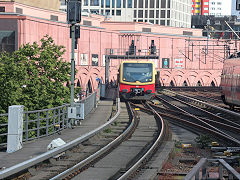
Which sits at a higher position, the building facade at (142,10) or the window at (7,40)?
the building facade at (142,10)

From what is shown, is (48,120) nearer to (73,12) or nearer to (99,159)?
(73,12)

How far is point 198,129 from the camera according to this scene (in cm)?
2114

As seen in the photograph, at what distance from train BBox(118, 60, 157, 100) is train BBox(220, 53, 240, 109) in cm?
565

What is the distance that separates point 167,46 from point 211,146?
276ft

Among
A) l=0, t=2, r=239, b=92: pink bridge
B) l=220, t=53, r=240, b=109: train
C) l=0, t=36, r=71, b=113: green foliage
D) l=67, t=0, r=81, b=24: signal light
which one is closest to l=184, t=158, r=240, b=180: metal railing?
l=67, t=0, r=81, b=24: signal light

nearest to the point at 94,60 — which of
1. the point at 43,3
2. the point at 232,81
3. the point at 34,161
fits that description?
the point at 43,3

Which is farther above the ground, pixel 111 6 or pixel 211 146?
pixel 111 6

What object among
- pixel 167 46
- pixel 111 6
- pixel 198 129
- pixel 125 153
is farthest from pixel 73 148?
pixel 111 6

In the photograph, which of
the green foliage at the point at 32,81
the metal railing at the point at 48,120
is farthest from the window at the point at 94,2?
the metal railing at the point at 48,120

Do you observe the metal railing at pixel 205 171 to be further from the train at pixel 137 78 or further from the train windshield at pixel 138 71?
the train windshield at pixel 138 71

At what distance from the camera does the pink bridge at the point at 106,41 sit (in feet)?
218

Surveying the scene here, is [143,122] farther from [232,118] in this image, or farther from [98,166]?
[98,166]

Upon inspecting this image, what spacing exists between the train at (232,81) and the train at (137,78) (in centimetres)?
565

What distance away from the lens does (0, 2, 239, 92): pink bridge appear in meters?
66.4
